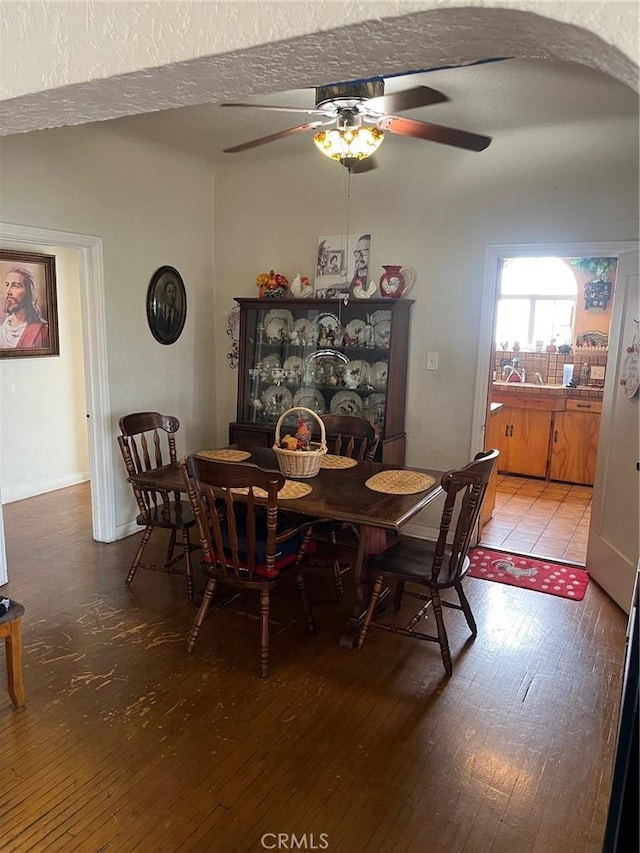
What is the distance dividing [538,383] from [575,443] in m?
0.84

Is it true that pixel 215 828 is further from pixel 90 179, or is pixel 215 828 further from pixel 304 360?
pixel 90 179

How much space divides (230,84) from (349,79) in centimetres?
22

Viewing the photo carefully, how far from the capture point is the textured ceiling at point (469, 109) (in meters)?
2.85

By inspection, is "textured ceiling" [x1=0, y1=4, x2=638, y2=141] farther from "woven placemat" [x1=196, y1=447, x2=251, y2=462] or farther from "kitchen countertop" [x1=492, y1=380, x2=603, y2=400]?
"kitchen countertop" [x1=492, y1=380, x2=603, y2=400]

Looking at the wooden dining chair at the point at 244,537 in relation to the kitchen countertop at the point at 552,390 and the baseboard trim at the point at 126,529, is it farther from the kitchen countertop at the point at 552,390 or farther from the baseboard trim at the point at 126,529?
the kitchen countertop at the point at 552,390

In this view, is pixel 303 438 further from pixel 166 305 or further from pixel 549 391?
pixel 549 391

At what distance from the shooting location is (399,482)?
3.10 m

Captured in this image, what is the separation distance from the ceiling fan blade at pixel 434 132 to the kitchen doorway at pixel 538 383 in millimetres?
1224

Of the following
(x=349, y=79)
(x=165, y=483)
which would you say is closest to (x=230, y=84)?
(x=349, y=79)

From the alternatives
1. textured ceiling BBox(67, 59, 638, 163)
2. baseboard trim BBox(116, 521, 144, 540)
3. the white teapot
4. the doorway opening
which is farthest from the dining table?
textured ceiling BBox(67, 59, 638, 163)

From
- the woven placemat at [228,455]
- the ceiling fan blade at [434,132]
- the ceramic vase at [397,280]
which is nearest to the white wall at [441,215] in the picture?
the ceramic vase at [397,280]

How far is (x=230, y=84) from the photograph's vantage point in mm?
1133

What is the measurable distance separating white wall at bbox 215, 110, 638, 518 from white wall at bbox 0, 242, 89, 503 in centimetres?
165

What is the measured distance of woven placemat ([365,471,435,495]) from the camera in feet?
9.75
